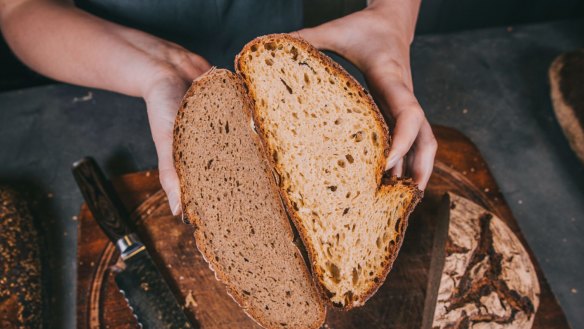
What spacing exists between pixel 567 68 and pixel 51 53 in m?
2.58

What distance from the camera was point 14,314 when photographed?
1.86 meters

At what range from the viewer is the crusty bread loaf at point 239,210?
184 cm

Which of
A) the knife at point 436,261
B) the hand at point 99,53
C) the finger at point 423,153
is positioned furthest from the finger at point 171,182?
the knife at point 436,261

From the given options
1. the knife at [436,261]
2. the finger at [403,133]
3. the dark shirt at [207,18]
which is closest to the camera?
the finger at [403,133]

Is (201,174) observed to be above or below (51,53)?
below

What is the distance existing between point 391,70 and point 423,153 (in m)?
0.36

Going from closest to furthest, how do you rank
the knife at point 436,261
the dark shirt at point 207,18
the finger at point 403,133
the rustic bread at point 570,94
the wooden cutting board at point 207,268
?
the finger at point 403,133
the knife at point 436,261
the wooden cutting board at point 207,268
the dark shirt at point 207,18
the rustic bread at point 570,94

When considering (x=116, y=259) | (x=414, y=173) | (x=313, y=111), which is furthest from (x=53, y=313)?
(x=414, y=173)

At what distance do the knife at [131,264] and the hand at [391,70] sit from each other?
1.04 m

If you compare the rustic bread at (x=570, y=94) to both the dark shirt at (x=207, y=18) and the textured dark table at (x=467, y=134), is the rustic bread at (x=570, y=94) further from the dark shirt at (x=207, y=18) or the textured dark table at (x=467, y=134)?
the dark shirt at (x=207, y=18)

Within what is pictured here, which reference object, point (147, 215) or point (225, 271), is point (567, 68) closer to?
point (225, 271)

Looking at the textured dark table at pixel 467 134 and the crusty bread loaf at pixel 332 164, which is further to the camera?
the textured dark table at pixel 467 134

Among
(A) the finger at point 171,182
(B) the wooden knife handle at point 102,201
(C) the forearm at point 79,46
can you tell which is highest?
(C) the forearm at point 79,46

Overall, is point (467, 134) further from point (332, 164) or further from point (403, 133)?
point (332, 164)
